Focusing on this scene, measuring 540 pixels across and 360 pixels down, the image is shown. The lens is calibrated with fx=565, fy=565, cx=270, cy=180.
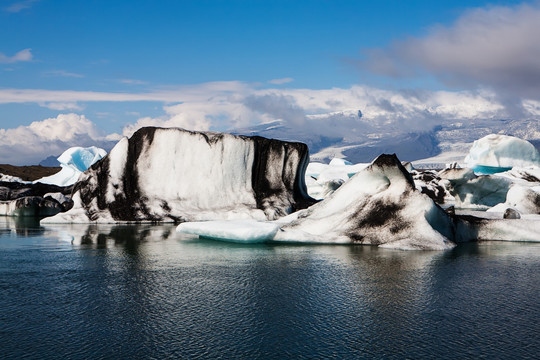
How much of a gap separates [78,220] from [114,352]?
45.4 ft

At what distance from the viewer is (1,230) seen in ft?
48.7

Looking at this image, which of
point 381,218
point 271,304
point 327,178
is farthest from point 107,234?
point 327,178

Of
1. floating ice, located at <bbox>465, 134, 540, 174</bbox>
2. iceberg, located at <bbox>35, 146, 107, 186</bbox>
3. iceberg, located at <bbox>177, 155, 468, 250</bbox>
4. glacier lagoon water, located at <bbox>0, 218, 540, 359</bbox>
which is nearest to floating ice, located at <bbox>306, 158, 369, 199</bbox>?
floating ice, located at <bbox>465, 134, 540, 174</bbox>

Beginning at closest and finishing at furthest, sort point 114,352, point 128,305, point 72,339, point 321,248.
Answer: point 114,352, point 72,339, point 128,305, point 321,248

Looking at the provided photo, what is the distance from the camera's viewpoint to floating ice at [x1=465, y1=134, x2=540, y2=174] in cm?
4647

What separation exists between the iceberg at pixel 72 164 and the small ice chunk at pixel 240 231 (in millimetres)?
26364

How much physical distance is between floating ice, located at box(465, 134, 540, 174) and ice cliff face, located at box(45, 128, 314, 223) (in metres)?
32.6

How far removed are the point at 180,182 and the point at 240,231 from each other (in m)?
8.32

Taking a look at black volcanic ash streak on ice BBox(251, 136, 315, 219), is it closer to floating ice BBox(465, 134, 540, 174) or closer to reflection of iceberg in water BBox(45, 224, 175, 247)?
reflection of iceberg in water BBox(45, 224, 175, 247)

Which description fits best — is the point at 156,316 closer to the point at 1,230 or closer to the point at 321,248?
the point at 321,248

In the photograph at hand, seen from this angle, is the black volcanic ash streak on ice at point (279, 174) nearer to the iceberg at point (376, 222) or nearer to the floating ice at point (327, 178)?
the iceberg at point (376, 222)

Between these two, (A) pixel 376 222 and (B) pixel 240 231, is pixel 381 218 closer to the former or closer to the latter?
(A) pixel 376 222

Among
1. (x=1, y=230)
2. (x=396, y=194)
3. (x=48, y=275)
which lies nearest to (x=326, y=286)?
(x=48, y=275)

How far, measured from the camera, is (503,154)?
4738 cm
